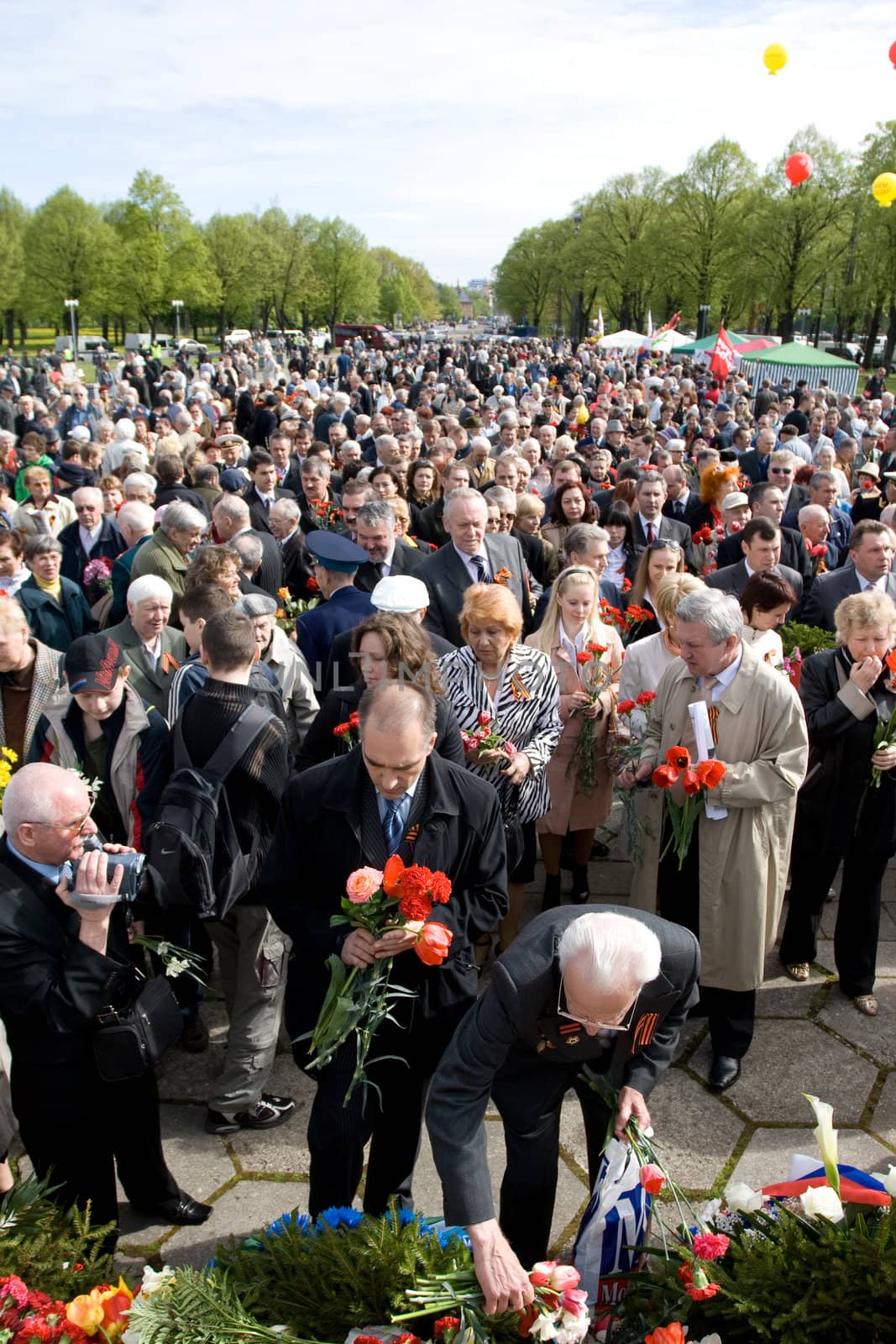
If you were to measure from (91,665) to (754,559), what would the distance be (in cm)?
402

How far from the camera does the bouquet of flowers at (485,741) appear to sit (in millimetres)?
4375

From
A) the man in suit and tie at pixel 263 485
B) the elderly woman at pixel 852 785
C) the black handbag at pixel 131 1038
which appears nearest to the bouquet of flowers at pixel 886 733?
the elderly woman at pixel 852 785

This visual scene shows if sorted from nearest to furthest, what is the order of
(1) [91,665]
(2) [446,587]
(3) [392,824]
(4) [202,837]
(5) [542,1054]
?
1. (5) [542,1054]
2. (3) [392,824]
3. (4) [202,837]
4. (1) [91,665]
5. (2) [446,587]

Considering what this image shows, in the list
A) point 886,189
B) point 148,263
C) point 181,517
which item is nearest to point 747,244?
point 148,263

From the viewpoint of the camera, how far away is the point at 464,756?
434cm

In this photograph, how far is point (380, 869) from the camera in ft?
10.3

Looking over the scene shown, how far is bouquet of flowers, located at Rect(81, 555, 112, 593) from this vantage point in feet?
22.9

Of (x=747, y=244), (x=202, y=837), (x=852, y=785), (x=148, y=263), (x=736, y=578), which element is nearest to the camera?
(x=202, y=837)

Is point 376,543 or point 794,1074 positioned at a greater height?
point 376,543

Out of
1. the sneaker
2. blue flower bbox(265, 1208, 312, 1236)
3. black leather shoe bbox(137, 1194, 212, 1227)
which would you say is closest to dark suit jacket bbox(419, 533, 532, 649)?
the sneaker

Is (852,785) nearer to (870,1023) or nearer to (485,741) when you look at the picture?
(870,1023)

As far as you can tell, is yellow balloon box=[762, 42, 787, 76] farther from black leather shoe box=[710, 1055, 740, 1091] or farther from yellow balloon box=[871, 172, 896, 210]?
black leather shoe box=[710, 1055, 740, 1091]

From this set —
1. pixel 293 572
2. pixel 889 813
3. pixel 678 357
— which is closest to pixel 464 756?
pixel 889 813

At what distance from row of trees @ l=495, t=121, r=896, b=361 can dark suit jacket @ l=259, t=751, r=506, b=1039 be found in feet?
134
